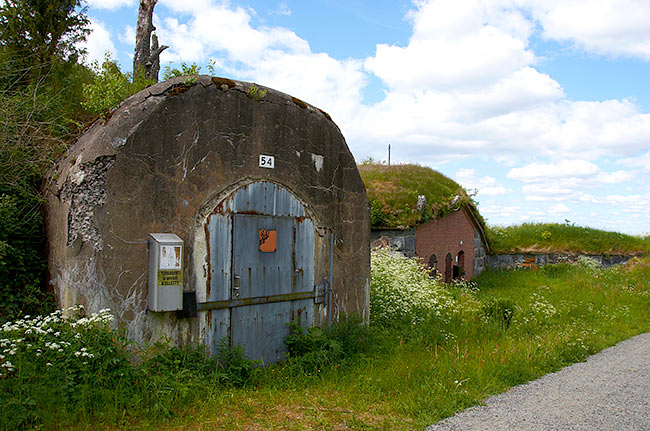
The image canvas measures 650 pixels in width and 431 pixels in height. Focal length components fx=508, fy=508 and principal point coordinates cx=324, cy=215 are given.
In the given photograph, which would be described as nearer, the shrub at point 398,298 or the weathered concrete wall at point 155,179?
the weathered concrete wall at point 155,179

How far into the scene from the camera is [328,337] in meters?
Answer: 7.70

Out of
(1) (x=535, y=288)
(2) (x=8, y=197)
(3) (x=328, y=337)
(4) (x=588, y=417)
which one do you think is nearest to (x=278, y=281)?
(3) (x=328, y=337)

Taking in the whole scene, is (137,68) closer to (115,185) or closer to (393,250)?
(115,185)

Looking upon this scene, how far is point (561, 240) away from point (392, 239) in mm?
11383

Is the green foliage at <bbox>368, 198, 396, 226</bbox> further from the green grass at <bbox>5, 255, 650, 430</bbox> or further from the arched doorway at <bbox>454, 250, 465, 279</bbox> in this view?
the arched doorway at <bbox>454, 250, 465, 279</bbox>

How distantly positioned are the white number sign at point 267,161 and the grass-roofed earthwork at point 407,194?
23.5ft

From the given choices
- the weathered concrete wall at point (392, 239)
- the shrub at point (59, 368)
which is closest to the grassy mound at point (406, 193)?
the weathered concrete wall at point (392, 239)

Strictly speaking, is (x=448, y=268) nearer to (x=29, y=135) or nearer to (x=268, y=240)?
(x=268, y=240)

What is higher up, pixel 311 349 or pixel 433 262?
pixel 433 262

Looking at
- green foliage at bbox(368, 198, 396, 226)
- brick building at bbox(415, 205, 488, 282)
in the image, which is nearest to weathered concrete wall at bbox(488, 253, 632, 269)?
brick building at bbox(415, 205, 488, 282)

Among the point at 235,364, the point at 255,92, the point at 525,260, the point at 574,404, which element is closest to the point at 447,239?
the point at 525,260

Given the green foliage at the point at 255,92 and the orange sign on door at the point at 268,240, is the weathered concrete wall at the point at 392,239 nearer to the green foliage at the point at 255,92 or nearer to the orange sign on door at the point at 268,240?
the orange sign on door at the point at 268,240

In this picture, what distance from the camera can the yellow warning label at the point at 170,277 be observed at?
5727mm

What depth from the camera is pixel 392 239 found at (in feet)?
46.8
